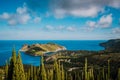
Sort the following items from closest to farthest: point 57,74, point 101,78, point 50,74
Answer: point 57,74 < point 50,74 < point 101,78

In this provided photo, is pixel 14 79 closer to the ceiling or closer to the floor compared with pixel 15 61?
closer to the floor

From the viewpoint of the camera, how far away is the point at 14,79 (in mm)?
57062

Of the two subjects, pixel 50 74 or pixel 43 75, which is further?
pixel 50 74

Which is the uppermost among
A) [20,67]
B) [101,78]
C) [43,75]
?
[20,67]

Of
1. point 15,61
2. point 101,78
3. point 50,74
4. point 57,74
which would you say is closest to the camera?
point 15,61

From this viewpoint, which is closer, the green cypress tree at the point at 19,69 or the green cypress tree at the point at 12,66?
the green cypress tree at the point at 19,69

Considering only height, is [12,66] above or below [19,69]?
above

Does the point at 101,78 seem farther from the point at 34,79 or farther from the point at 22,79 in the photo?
the point at 22,79

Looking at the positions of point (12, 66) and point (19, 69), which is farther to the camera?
point (12, 66)

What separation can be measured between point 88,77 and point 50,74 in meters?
20.6

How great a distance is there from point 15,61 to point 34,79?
46.2 meters

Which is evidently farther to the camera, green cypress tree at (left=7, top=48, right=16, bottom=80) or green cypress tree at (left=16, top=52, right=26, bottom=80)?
green cypress tree at (left=7, top=48, right=16, bottom=80)

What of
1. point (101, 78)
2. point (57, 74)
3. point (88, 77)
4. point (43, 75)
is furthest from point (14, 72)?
point (101, 78)

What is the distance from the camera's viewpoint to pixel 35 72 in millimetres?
105125
